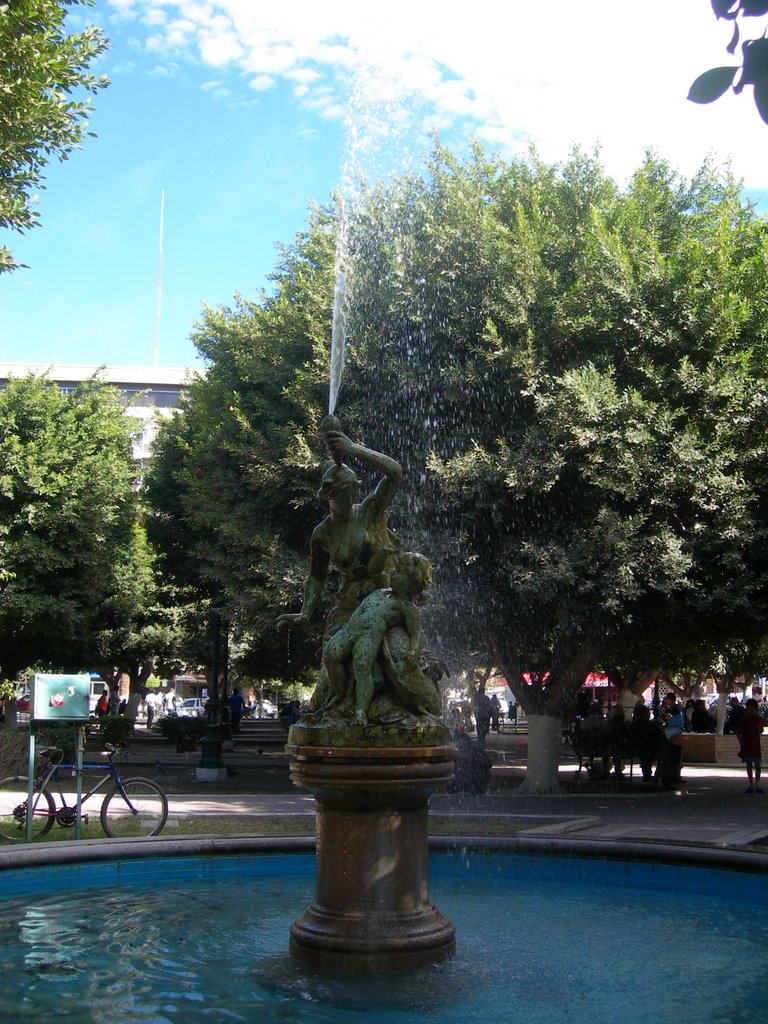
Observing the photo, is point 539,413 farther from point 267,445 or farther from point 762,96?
point 762,96

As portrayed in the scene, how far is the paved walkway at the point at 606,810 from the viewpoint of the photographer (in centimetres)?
1167

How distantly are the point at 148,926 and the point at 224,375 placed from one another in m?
15.2

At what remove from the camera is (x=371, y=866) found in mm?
5891

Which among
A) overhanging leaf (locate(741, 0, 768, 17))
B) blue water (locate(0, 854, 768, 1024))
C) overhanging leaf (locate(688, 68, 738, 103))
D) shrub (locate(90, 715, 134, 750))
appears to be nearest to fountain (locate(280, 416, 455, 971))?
blue water (locate(0, 854, 768, 1024))

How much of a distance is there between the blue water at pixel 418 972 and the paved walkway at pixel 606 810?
141 centimetres

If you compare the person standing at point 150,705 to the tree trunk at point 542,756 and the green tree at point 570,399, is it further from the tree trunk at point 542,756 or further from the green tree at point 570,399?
the green tree at point 570,399

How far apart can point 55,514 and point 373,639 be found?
815 inches

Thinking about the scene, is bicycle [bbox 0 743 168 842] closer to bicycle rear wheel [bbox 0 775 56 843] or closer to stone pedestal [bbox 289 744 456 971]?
bicycle rear wheel [bbox 0 775 56 843]

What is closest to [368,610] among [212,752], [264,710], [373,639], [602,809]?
[373,639]

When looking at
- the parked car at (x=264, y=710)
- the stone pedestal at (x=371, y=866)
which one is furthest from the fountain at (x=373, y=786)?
the parked car at (x=264, y=710)

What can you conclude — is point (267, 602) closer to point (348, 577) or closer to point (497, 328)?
point (497, 328)

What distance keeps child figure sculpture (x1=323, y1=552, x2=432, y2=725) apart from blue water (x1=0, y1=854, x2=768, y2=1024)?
1.54 meters

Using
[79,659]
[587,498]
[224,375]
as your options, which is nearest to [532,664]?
[587,498]

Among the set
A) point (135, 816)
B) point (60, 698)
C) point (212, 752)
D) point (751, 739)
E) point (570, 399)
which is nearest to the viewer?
point (60, 698)
